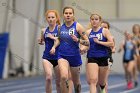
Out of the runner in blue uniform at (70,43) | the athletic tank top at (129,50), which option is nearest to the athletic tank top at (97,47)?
the runner in blue uniform at (70,43)

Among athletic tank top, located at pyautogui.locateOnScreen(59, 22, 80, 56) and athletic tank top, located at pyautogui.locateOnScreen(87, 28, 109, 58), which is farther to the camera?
athletic tank top, located at pyautogui.locateOnScreen(87, 28, 109, 58)

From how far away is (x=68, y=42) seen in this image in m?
10.1

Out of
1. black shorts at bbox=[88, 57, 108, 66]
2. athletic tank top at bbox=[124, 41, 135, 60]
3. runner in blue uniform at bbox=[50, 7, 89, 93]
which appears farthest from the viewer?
athletic tank top at bbox=[124, 41, 135, 60]

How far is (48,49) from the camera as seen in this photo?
1049 cm

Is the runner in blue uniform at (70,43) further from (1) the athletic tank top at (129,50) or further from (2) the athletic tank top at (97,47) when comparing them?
(1) the athletic tank top at (129,50)

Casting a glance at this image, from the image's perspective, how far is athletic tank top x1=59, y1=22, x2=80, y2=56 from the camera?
→ 10039 mm

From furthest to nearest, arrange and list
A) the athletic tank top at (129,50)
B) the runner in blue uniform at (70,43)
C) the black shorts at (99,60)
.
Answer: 1. the athletic tank top at (129,50)
2. the black shorts at (99,60)
3. the runner in blue uniform at (70,43)

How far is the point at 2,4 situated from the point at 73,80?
11205 mm

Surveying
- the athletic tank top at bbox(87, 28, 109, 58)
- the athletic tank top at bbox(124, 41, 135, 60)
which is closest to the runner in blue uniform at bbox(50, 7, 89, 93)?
the athletic tank top at bbox(87, 28, 109, 58)

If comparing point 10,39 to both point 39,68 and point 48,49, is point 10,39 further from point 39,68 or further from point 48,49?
point 48,49

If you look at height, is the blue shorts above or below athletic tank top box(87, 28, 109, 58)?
below

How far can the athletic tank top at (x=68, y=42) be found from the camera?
395 inches

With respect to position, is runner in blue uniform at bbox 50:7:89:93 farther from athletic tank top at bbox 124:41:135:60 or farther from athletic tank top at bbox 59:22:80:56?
athletic tank top at bbox 124:41:135:60

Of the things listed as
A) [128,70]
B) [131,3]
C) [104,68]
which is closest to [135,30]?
[128,70]
